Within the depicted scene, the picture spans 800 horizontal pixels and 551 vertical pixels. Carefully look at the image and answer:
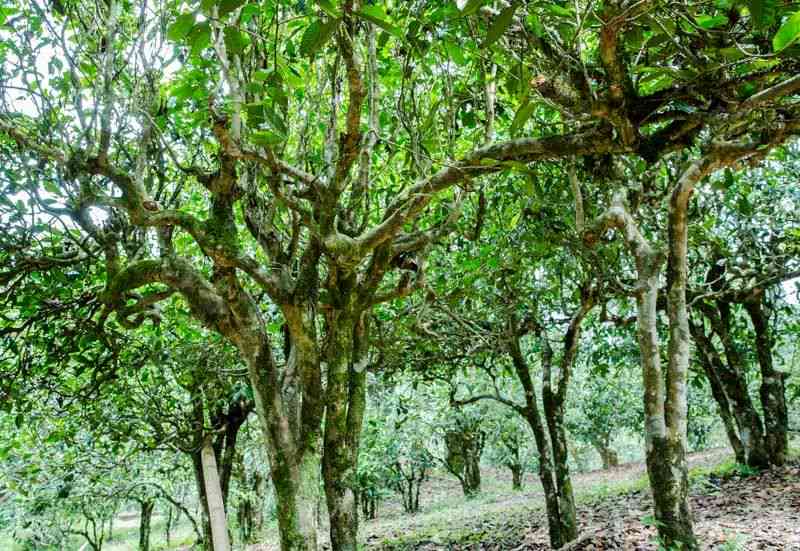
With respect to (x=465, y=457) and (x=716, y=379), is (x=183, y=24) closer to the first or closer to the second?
(x=716, y=379)

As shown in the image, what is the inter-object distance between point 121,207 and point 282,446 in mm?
2110

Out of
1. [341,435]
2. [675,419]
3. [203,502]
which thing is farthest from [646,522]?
[203,502]

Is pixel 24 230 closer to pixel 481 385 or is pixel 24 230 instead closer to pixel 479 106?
pixel 479 106

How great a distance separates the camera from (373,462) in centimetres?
1947

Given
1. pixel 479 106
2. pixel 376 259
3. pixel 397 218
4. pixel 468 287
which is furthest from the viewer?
pixel 468 287

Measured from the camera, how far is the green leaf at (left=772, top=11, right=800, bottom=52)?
1651mm

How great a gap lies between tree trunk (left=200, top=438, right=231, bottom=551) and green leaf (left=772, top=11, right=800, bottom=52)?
9.40m

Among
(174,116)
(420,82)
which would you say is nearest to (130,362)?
(174,116)

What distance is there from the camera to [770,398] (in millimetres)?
10078

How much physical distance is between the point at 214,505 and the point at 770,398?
31.3ft

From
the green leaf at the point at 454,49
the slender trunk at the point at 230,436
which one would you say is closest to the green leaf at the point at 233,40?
the green leaf at the point at 454,49

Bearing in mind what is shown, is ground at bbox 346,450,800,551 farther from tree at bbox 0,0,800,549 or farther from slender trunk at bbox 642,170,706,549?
tree at bbox 0,0,800,549

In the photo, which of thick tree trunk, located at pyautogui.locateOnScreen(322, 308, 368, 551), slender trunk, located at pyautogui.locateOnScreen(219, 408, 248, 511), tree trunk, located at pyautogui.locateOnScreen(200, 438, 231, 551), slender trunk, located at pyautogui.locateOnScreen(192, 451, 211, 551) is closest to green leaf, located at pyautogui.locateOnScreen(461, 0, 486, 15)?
thick tree trunk, located at pyautogui.locateOnScreen(322, 308, 368, 551)

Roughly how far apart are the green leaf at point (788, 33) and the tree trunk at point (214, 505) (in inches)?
370
